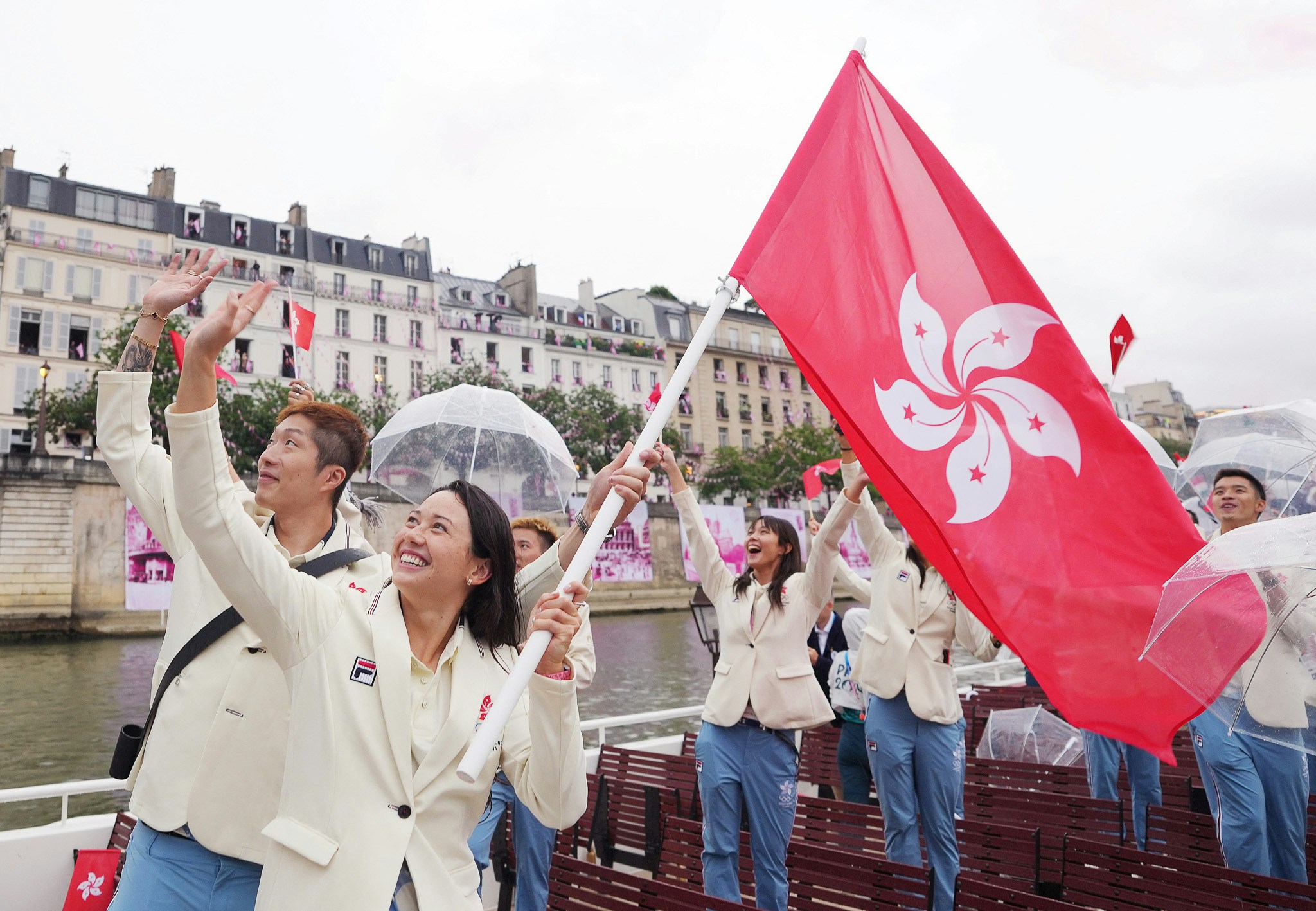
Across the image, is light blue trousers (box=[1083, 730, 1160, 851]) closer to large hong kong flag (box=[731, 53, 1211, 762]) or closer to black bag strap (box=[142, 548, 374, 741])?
large hong kong flag (box=[731, 53, 1211, 762])

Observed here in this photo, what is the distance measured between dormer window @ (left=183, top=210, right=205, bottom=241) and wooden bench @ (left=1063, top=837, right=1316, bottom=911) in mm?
49596

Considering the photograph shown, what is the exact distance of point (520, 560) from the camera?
16.5ft

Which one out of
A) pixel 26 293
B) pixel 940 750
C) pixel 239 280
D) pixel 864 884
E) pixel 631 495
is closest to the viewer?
pixel 631 495

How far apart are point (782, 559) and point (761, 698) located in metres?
0.77

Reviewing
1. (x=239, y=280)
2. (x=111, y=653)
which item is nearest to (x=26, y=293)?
(x=239, y=280)

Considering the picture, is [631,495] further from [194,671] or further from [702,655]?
[702,655]

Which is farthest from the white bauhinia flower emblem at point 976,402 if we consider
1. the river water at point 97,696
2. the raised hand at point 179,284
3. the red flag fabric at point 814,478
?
the river water at point 97,696

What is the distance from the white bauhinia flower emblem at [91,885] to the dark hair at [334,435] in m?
2.56

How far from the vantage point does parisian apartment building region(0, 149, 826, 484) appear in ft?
136

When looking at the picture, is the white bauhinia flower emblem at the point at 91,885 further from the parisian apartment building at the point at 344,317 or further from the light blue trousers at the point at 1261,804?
the parisian apartment building at the point at 344,317

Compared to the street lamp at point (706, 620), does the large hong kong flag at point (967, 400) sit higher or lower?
higher

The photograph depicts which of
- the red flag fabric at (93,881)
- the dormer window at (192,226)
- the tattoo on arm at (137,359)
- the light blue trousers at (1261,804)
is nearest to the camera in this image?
the tattoo on arm at (137,359)

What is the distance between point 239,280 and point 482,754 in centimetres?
4822

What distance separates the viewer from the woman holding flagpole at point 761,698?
14.9 feet
